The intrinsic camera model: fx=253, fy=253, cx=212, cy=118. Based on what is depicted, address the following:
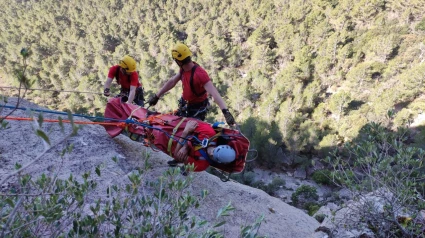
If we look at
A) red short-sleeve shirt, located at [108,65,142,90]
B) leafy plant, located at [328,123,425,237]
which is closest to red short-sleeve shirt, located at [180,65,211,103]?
red short-sleeve shirt, located at [108,65,142,90]

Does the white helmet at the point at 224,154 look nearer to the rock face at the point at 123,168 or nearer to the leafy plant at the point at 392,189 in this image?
the rock face at the point at 123,168

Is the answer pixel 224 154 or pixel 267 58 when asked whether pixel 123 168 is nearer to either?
pixel 224 154

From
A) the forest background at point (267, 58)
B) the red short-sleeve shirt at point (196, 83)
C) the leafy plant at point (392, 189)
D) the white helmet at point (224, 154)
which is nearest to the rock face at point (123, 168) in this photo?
the white helmet at point (224, 154)

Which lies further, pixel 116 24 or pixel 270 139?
pixel 116 24

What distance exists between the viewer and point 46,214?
1308mm

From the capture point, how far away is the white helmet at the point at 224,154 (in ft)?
10.0

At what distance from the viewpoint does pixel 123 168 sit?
3.79 meters

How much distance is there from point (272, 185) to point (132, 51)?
29340 millimetres

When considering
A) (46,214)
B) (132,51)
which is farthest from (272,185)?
(132,51)

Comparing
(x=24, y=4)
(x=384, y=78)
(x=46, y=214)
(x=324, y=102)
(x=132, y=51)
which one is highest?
(x=24, y=4)

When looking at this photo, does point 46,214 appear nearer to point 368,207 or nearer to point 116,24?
point 368,207

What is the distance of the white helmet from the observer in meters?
3.06

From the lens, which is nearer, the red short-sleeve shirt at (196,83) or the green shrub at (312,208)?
the red short-sleeve shirt at (196,83)

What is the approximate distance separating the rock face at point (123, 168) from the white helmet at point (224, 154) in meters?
0.93
